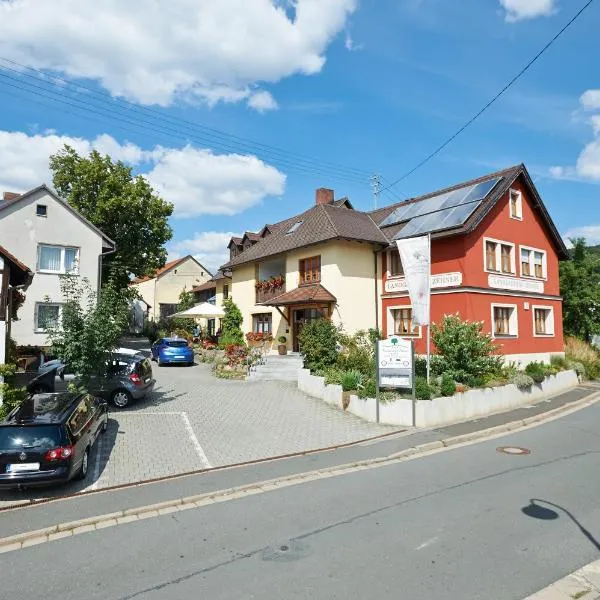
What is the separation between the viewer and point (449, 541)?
6.02 m

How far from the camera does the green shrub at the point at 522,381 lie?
17531mm

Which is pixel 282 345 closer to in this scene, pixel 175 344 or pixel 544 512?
pixel 175 344

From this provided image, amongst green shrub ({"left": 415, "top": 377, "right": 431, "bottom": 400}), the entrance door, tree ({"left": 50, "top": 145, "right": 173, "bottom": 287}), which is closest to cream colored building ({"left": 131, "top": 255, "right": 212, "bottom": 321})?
tree ({"left": 50, "top": 145, "right": 173, "bottom": 287})

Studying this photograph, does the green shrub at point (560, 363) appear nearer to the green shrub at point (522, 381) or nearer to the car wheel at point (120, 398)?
the green shrub at point (522, 381)

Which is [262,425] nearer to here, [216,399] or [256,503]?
[216,399]

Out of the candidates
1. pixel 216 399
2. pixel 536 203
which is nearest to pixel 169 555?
pixel 216 399

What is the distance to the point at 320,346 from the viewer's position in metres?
18.2

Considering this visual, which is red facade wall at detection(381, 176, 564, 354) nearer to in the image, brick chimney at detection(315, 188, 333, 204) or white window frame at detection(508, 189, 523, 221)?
white window frame at detection(508, 189, 523, 221)

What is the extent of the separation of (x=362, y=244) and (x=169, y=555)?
20546mm

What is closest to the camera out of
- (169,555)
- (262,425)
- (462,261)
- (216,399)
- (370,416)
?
(169,555)

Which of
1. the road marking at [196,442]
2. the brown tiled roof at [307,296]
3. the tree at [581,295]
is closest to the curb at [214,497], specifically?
the road marking at [196,442]

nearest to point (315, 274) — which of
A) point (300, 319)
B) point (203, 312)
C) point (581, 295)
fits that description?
point (300, 319)

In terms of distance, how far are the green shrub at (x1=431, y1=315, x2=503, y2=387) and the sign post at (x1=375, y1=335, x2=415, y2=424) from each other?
2528 mm

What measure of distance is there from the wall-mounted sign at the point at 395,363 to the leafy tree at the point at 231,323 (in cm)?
1681
